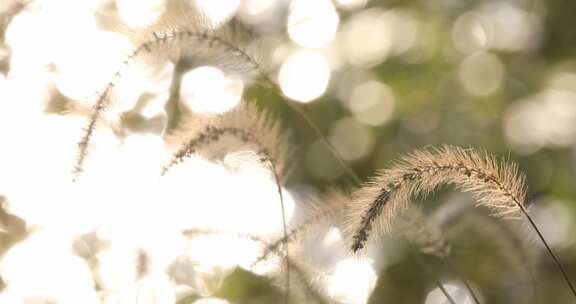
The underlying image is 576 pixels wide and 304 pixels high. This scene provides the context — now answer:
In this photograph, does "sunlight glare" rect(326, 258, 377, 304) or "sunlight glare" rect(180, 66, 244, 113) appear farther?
"sunlight glare" rect(180, 66, 244, 113)

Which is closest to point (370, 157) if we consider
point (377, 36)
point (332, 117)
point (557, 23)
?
point (332, 117)

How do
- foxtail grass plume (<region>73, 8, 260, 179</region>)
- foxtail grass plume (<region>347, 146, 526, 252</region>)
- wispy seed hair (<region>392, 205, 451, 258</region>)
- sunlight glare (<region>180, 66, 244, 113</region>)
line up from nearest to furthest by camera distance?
foxtail grass plume (<region>347, 146, 526, 252</region>)
foxtail grass plume (<region>73, 8, 260, 179</region>)
wispy seed hair (<region>392, 205, 451, 258</region>)
sunlight glare (<region>180, 66, 244, 113</region>)

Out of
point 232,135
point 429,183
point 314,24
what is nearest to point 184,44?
point 232,135

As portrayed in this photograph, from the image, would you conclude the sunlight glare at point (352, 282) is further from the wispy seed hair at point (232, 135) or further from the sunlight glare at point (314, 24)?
the sunlight glare at point (314, 24)

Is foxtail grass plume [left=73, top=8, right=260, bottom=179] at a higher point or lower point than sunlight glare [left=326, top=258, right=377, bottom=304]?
higher

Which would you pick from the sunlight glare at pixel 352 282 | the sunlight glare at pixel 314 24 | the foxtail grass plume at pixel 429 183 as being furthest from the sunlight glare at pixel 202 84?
the foxtail grass plume at pixel 429 183

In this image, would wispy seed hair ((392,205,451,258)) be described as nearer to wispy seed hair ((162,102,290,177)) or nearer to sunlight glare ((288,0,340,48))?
wispy seed hair ((162,102,290,177))

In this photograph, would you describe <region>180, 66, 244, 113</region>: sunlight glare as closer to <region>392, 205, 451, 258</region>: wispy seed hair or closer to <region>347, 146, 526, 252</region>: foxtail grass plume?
<region>392, 205, 451, 258</region>: wispy seed hair

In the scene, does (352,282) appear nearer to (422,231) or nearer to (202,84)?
(422,231)

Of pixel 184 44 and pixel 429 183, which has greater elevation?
pixel 184 44

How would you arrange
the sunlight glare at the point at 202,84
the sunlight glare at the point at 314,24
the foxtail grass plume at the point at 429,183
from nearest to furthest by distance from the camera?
the foxtail grass plume at the point at 429,183 < the sunlight glare at the point at 202,84 < the sunlight glare at the point at 314,24

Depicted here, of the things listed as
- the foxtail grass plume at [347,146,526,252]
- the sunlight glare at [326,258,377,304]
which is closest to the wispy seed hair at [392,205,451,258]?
the sunlight glare at [326,258,377,304]

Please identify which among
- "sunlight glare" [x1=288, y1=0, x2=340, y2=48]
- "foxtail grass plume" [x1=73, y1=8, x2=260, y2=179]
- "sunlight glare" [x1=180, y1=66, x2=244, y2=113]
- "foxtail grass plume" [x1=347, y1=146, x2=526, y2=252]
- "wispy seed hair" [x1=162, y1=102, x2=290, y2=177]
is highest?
"sunlight glare" [x1=288, y1=0, x2=340, y2=48]

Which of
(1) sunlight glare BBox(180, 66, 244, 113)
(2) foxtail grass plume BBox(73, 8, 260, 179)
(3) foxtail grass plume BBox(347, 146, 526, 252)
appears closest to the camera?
(3) foxtail grass plume BBox(347, 146, 526, 252)
